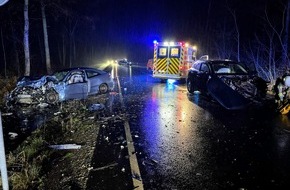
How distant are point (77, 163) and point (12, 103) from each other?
6661 millimetres

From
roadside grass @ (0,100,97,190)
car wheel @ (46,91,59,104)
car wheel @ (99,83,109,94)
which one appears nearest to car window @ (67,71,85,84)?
car wheel @ (46,91,59,104)

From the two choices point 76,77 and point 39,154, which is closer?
point 39,154

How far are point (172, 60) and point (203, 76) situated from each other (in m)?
6.57

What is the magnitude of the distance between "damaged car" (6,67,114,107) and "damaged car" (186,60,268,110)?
500cm

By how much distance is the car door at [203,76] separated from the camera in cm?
1159

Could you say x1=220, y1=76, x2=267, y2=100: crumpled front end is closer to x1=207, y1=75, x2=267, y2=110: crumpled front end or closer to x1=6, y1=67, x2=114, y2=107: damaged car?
x1=207, y1=75, x2=267, y2=110: crumpled front end

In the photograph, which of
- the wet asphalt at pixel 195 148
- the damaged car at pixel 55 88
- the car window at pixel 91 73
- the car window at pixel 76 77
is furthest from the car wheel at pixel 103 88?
the wet asphalt at pixel 195 148

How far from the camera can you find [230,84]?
1032 cm

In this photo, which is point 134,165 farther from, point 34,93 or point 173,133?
point 34,93

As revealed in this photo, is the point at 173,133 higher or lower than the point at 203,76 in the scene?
lower

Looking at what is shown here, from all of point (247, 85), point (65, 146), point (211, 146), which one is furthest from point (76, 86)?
point (211, 146)

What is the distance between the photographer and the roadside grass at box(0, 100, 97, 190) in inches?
171

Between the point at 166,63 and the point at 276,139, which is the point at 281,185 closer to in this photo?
the point at 276,139

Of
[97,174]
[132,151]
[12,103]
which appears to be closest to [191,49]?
[12,103]
